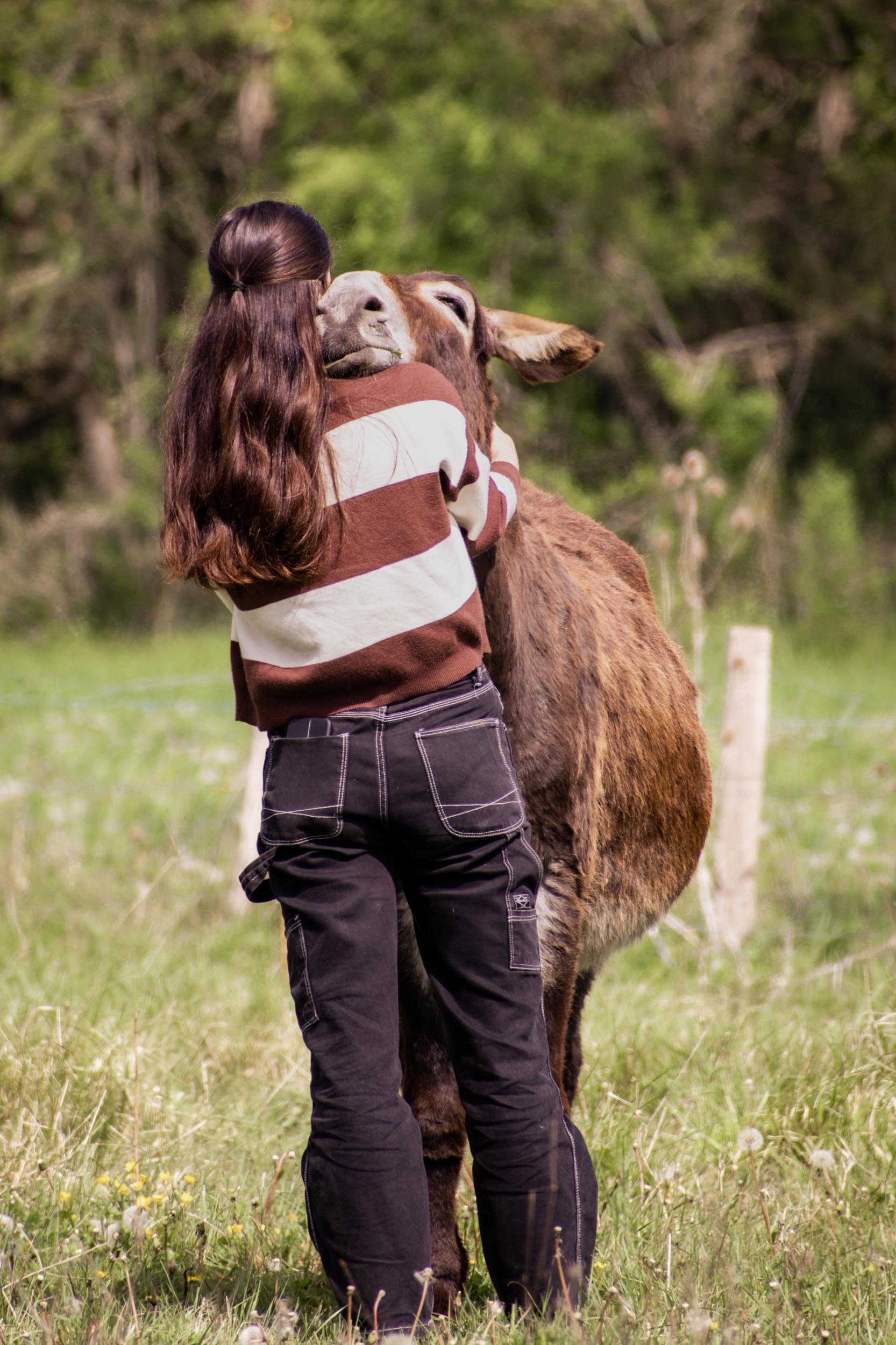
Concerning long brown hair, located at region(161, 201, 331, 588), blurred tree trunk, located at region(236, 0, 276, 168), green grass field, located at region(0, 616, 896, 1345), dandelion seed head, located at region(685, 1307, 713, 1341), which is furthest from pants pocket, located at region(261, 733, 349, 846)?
blurred tree trunk, located at region(236, 0, 276, 168)

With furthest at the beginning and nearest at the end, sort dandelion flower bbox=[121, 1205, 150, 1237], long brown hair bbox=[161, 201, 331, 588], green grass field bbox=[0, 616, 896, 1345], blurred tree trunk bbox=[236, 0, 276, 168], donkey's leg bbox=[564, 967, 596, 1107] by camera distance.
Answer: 1. blurred tree trunk bbox=[236, 0, 276, 168]
2. donkey's leg bbox=[564, 967, 596, 1107]
3. dandelion flower bbox=[121, 1205, 150, 1237]
4. green grass field bbox=[0, 616, 896, 1345]
5. long brown hair bbox=[161, 201, 331, 588]

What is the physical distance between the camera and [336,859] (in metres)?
2.21

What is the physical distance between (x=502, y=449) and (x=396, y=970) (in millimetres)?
1028

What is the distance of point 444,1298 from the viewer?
2518mm

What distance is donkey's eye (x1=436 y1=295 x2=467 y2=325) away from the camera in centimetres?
256

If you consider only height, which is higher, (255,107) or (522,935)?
(255,107)

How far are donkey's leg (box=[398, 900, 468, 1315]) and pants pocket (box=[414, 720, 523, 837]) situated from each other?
0.47m

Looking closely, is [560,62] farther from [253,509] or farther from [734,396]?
[253,509]

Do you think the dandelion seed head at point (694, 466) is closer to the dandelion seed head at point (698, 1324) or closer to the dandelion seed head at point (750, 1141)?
the dandelion seed head at point (750, 1141)

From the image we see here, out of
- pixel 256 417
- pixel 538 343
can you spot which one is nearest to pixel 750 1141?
pixel 538 343

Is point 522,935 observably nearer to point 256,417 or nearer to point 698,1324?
point 698,1324

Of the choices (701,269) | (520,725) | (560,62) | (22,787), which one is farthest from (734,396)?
(520,725)

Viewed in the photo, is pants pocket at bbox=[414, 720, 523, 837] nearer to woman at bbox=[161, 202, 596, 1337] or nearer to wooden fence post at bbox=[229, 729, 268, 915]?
woman at bbox=[161, 202, 596, 1337]

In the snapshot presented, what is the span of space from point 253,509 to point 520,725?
793 mm
